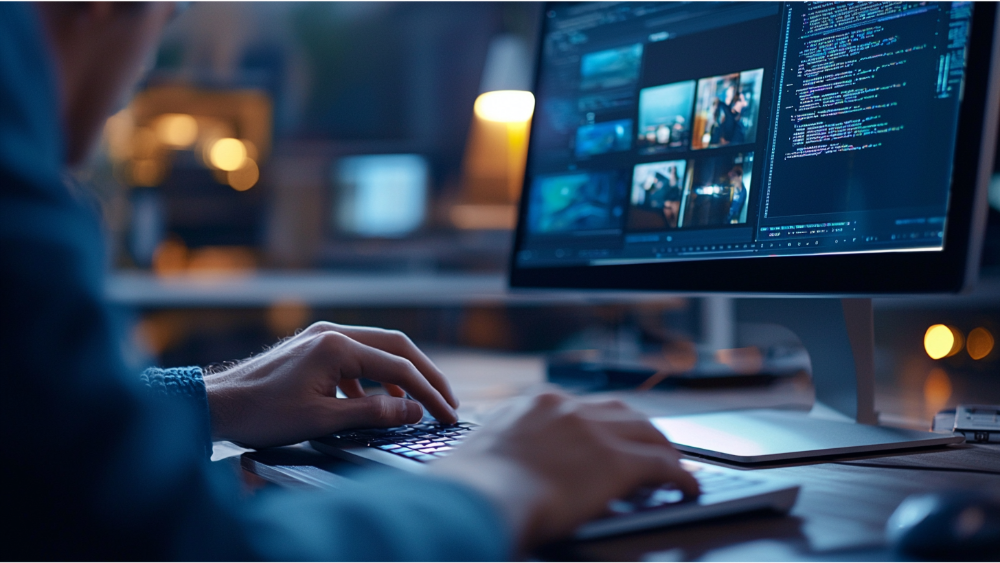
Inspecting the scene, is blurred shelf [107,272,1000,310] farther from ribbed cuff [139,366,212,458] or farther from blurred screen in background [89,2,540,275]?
ribbed cuff [139,366,212,458]

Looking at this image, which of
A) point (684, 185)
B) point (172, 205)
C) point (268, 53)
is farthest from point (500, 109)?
point (684, 185)

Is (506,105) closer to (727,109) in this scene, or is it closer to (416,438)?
(727,109)

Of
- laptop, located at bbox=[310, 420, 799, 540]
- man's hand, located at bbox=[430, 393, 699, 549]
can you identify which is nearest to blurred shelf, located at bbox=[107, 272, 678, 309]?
laptop, located at bbox=[310, 420, 799, 540]

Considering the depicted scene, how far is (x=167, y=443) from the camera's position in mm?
312

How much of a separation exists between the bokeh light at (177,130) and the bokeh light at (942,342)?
13.0ft

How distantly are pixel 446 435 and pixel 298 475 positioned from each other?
0.13m

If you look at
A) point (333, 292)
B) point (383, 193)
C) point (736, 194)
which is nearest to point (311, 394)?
point (736, 194)

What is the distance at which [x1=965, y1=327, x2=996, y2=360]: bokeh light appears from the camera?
2.79m

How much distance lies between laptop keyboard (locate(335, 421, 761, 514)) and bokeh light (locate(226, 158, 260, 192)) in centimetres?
412

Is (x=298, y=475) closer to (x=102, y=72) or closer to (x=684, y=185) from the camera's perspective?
(x=102, y=72)

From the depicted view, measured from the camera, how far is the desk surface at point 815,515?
15.0 inches

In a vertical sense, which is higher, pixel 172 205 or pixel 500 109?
pixel 500 109

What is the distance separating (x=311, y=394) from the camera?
2.23 ft

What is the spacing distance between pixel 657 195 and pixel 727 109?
11 centimetres
